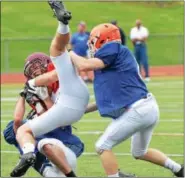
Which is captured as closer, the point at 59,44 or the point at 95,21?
the point at 59,44

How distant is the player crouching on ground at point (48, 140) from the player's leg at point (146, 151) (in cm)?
60

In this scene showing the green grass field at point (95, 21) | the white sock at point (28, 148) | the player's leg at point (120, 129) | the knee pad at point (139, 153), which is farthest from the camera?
the green grass field at point (95, 21)

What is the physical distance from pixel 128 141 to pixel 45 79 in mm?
4912

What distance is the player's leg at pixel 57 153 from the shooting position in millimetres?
7793

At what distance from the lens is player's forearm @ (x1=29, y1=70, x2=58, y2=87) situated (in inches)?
309

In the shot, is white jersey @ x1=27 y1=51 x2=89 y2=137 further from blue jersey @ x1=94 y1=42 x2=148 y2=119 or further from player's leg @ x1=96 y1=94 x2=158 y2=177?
player's leg @ x1=96 y1=94 x2=158 y2=177

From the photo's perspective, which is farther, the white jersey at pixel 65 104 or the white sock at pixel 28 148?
the white jersey at pixel 65 104

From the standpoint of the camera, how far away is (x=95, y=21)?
4609 cm

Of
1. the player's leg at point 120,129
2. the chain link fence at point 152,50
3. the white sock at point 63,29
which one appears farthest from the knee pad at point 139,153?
the chain link fence at point 152,50

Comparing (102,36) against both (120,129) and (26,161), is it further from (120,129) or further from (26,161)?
→ (26,161)

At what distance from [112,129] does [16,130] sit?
1091 mm

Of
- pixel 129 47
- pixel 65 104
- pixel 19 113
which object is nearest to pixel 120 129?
pixel 65 104

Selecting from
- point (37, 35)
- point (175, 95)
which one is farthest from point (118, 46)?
point (37, 35)

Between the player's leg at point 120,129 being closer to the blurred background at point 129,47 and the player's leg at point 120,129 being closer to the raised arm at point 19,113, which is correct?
the raised arm at point 19,113
